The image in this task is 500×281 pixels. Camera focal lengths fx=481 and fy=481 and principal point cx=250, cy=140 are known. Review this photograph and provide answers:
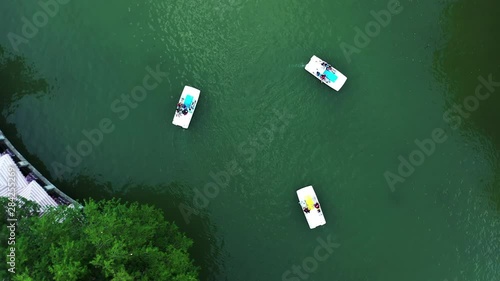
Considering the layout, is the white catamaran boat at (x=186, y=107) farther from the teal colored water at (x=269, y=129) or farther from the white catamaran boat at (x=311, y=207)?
the white catamaran boat at (x=311, y=207)

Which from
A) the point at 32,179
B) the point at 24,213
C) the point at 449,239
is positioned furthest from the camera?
the point at 449,239

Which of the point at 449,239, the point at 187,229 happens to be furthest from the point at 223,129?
the point at 449,239

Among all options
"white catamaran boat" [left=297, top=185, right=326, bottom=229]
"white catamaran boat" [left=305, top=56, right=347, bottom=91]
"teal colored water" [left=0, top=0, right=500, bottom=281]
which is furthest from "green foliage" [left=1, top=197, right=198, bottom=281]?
"white catamaran boat" [left=305, top=56, right=347, bottom=91]

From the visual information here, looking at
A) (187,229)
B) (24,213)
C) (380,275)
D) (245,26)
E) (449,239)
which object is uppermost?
(245,26)

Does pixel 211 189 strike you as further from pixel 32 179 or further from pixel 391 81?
pixel 391 81

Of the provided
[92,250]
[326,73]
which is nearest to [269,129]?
[326,73]
